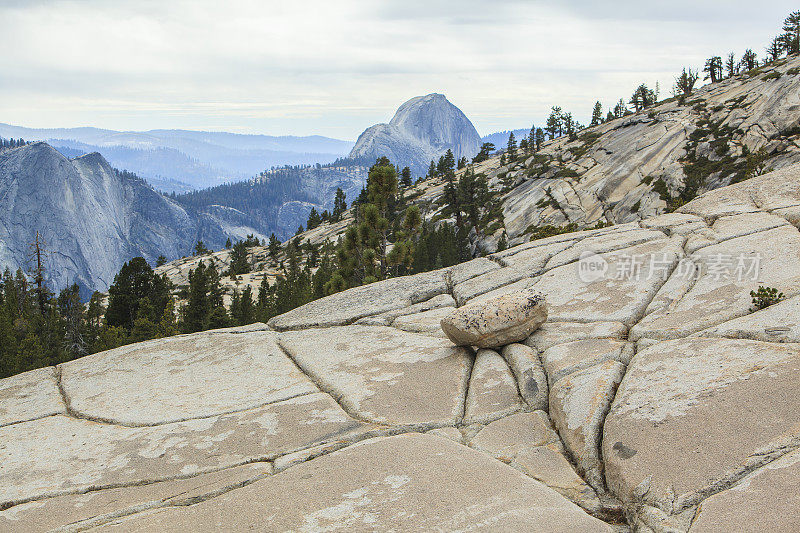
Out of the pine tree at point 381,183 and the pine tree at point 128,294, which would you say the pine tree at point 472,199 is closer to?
the pine tree at point 381,183

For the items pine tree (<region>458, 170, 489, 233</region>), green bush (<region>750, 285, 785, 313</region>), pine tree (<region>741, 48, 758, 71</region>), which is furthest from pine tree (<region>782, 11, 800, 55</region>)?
green bush (<region>750, 285, 785, 313</region>)

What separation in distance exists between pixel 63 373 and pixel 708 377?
52.8 feet

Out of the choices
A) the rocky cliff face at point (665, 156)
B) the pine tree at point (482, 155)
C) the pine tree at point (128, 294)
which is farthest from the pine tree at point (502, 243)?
the pine tree at point (482, 155)

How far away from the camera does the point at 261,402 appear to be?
11.3m

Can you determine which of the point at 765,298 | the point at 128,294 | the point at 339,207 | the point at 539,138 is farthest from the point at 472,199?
the point at 765,298

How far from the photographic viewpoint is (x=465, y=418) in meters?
9.96

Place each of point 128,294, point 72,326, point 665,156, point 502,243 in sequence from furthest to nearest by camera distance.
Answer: point 665,156, point 502,243, point 72,326, point 128,294

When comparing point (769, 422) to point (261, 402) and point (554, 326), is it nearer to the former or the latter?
point (554, 326)

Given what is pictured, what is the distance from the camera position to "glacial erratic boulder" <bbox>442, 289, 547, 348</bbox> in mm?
12430

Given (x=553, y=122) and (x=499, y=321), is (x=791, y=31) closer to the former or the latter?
(x=553, y=122)

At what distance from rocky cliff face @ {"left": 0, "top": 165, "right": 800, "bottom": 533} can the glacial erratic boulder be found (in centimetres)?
32

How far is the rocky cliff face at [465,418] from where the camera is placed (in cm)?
692

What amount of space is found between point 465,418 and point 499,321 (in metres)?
3.17

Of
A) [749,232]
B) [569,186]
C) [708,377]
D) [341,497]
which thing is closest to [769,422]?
[708,377]
